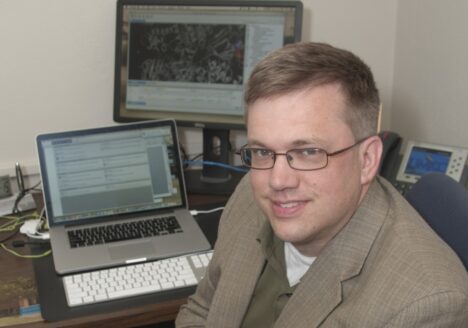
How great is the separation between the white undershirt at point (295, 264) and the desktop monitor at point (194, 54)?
733 millimetres

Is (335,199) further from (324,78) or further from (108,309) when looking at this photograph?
(108,309)

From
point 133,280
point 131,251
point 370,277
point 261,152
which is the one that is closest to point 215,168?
point 131,251

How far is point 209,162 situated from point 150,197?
0.33m

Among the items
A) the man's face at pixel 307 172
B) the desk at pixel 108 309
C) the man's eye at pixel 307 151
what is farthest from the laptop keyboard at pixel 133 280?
the man's eye at pixel 307 151

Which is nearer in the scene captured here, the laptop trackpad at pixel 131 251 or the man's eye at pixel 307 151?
the man's eye at pixel 307 151

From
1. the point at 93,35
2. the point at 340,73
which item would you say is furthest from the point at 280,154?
the point at 93,35

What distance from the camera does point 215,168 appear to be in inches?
75.4

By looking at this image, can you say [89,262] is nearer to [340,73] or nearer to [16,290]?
[16,290]

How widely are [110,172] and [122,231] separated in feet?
0.58

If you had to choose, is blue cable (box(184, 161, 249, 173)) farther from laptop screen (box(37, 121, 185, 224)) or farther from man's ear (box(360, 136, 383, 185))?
man's ear (box(360, 136, 383, 185))

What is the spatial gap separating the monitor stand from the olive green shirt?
0.71 metres

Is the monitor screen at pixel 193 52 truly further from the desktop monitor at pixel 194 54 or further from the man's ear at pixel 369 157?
the man's ear at pixel 369 157

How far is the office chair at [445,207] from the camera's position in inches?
37.8

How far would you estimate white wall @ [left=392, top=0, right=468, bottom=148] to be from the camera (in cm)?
170
